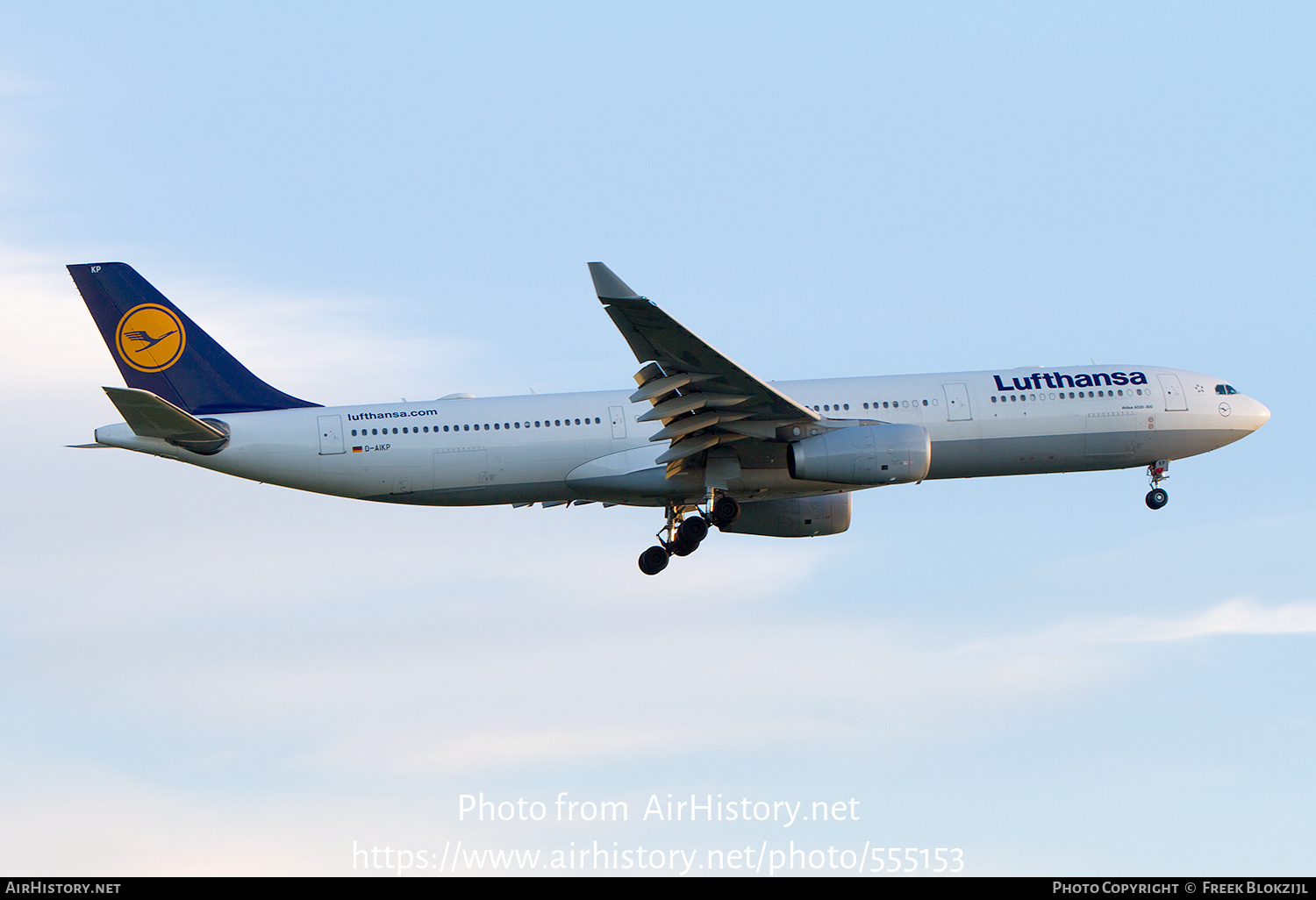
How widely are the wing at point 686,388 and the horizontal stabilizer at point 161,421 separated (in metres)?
11.0

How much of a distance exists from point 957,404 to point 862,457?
537 centimetres

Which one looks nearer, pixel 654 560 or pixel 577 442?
pixel 577 442

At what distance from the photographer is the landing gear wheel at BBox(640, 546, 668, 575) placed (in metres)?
36.3

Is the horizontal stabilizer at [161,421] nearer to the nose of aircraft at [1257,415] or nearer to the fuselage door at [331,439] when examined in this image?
the fuselage door at [331,439]

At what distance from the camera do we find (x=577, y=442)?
35.0m

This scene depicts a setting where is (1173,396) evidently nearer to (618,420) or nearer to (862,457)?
(862,457)

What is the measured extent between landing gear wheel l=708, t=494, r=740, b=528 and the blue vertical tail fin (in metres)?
10.9

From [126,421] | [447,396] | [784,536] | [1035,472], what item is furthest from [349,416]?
[1035,472]

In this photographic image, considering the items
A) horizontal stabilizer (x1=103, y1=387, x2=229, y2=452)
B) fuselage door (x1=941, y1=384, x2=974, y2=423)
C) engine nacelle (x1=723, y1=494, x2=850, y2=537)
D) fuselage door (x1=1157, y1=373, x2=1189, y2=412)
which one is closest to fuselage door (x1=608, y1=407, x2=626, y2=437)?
engine nacelle (x1=723, y1=494, x2=850, y2=537)

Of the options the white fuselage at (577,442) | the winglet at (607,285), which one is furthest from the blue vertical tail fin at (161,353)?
the winglet at (607,285)

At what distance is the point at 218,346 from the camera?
36.0 m

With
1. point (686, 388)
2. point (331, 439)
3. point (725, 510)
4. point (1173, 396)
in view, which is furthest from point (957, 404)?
point (331, 439)

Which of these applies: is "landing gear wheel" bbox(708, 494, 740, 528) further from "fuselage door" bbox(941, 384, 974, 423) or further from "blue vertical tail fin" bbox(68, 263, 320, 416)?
"blue vertical tail fin" bbox(68, 263, 320, 416)

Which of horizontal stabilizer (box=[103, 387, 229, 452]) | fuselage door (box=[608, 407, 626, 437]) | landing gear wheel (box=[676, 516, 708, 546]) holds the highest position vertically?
fuselage door (box=[608, 407, 626, 437])
